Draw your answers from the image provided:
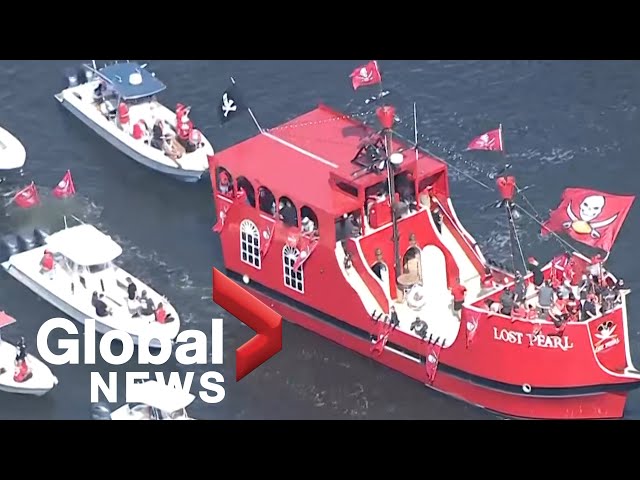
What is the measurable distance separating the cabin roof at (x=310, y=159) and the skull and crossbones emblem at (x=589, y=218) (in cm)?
748

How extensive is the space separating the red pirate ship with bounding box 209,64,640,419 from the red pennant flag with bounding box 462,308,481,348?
53mm

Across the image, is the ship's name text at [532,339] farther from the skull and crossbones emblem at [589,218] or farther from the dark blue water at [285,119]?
the skull and crossbones emblem at [589,218]

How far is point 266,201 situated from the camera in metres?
97.9

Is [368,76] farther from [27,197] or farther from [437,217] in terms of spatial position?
[27,197]

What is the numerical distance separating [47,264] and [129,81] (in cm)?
1460

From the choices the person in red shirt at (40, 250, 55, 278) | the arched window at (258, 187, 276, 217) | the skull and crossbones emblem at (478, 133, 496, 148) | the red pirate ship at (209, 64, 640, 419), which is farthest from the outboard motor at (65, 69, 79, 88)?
the skull and crossbones emblem at (478, 133, 496, 148)

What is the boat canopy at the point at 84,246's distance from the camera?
3922 inches

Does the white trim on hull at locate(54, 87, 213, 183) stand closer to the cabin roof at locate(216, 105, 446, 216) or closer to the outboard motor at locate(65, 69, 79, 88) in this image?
the outboard motor at locate(65, 69, 79, 88)

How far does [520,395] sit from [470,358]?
238 centimetres

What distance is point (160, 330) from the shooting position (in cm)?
9712

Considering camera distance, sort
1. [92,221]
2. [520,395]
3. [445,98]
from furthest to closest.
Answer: [445,98] → [92,221] → [520,395]

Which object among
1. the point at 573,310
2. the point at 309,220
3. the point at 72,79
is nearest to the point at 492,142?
the point at 573,310

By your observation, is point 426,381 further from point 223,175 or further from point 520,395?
point 223,175

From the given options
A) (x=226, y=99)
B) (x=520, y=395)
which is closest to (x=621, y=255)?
(x=520, y=395)
